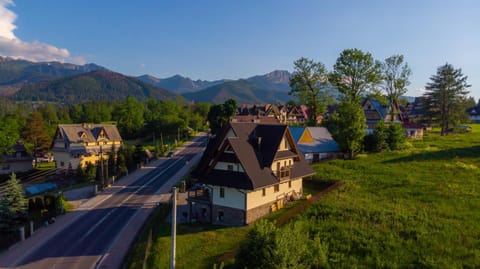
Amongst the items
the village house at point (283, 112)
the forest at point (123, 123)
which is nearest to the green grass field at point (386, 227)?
the forest at point (123, 123)

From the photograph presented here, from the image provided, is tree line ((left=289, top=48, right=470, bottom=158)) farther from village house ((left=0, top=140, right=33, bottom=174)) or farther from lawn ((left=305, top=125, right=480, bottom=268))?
village house ((left=0, top=140, right=33, bottom=174))

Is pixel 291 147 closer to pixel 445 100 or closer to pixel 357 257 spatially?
pixel 357 257

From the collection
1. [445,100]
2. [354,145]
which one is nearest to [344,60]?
[354,145]

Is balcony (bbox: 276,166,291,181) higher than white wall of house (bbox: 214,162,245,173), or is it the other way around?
white wall of house (bbox: 214,162,245,173)

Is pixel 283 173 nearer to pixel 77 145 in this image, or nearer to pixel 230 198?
pixel 230 198

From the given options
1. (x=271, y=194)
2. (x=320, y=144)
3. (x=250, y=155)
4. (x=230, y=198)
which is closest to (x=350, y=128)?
(x=320, y=144)

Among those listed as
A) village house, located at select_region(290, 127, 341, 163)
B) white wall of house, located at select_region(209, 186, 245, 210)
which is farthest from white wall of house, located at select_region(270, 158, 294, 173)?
village house, located at select_region(290, 127, 341, 163)

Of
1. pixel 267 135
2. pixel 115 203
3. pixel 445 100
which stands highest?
pixel 445 100
